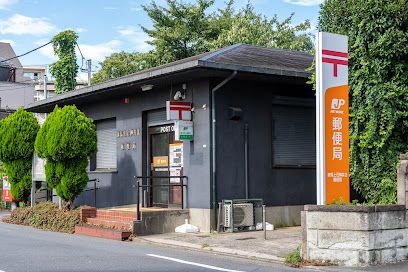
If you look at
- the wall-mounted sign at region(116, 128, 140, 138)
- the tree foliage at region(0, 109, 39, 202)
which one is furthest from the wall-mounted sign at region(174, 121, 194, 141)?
the tree foliage at region(0, 109, 39, 202)

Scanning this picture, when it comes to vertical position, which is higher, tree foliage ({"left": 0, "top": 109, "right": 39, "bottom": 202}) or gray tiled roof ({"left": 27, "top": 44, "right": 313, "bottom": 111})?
gray tiled roof ({"left": 27, "top": 44, "right": 313, "bottom": 111})

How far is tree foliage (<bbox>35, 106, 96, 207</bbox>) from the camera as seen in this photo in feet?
55.5

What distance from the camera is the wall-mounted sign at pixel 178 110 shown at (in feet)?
50.5

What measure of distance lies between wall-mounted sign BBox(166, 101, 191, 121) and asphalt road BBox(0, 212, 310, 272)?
3.63 meters

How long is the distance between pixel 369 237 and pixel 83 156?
9936mm

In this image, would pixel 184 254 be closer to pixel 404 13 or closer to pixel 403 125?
pixel 403 125

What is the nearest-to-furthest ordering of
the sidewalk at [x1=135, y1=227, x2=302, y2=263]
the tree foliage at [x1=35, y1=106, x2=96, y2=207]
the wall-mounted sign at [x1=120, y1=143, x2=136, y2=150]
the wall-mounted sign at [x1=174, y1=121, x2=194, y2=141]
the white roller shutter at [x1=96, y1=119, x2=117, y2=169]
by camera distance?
1. the sidewalk at [x1=135, y1=227, x2=302, y2=263]
2. the wall-mounted sign at [x1=174, y1=121, x2=194, y2=141]
3. the tree foliage at [x1=35, y1=106, x2=96, y2=207]
4. the wall-mounted sign at [x1=120, y1=143, x2=136, y2=150]
5. the white roller shutter at [x1=96, y1=119, x2=117, y2=169]

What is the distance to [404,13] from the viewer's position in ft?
38.2

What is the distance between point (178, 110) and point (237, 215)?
3171 mm

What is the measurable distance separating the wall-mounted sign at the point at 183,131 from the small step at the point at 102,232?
9.46 ft

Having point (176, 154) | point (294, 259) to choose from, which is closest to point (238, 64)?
point (176, 154)

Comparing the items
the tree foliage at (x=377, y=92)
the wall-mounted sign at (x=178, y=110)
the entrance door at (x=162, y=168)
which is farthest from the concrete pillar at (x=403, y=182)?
the entrance door at (x=162, y=168)

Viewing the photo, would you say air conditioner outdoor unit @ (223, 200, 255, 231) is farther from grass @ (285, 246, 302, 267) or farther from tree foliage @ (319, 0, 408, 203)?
grass @ (285, 246, 302, 267)

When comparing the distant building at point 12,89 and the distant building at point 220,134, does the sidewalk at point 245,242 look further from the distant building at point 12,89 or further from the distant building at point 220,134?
the distant building at point 12,89
